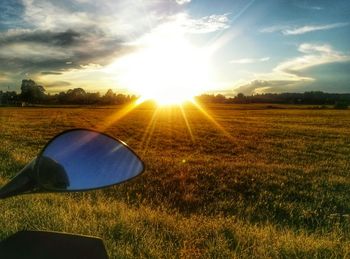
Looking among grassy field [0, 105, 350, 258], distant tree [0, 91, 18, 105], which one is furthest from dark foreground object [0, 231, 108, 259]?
distant tree [0, 91, 18, 105]

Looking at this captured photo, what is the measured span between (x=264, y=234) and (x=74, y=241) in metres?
3.81

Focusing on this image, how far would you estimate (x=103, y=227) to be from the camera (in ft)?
14.9

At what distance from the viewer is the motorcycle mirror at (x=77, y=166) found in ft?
4.00

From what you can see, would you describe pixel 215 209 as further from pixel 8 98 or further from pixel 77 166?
pixel 8 98

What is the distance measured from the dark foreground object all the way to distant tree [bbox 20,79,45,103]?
149 meters

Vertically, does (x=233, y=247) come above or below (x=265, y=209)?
above

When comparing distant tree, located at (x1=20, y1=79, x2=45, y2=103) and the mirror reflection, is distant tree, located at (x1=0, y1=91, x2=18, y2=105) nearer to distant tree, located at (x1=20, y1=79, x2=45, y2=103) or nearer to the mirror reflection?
distant tree, located at (x1=20, y1=79, x2=45, y2=103)

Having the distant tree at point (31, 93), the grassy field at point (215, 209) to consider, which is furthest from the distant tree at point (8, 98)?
the grassy field at point (215, 209)

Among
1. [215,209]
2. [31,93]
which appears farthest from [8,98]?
[215,209]

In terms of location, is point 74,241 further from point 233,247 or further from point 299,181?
point 299,181

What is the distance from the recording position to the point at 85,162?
1410mm

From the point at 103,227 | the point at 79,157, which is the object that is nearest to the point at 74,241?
the point at 79,157

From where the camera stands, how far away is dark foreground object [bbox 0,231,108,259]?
1344 millimetres

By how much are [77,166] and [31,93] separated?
509 ft
